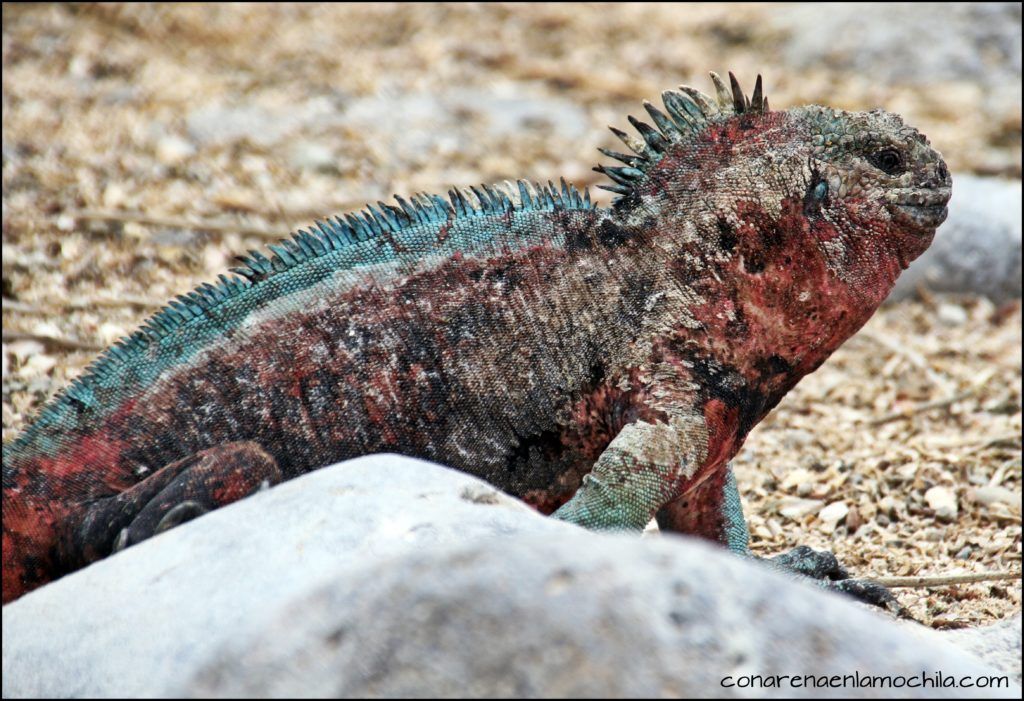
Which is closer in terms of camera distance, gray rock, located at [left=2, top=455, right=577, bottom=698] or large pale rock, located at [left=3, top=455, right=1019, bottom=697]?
large pale rock, located at [left=3, top=455, right=1019, bottom=697]

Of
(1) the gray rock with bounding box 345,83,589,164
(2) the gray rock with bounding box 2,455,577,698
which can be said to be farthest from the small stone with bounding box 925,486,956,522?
(1) the gray rock with bounding box 345,83,589,164

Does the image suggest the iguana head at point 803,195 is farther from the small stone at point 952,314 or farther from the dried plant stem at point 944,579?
the small stone at point 952,314

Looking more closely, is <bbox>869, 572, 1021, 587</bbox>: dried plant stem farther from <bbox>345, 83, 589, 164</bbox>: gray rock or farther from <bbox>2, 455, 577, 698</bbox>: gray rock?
<bbox>345, 83, 589, 164</bbox>: gray rock

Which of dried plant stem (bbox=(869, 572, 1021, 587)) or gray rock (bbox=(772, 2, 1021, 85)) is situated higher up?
gray rock (bbox=(772, 2, 1021, 85))

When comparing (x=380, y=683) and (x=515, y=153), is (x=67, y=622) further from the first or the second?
(x=515, y=153)

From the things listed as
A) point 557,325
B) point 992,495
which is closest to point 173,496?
point 557,325

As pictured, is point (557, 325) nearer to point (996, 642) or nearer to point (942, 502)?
point (996, 642)
